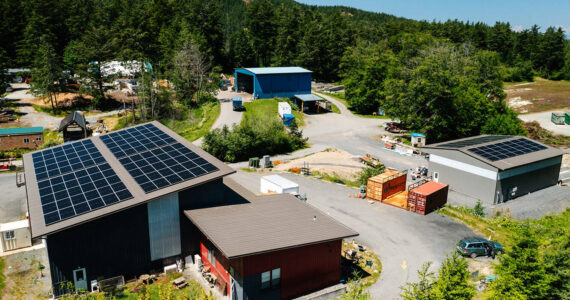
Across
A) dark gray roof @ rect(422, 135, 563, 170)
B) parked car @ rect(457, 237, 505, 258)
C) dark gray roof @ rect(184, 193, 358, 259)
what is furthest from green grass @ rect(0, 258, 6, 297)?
dark gray roof @ rect(422, 135, 563, 170)

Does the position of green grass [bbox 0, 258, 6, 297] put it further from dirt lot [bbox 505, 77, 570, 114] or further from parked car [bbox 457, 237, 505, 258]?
dirt lot [bbox 505, 77, 570, 114]

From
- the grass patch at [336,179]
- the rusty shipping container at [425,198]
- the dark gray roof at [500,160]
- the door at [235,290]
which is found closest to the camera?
the door at [235,290]

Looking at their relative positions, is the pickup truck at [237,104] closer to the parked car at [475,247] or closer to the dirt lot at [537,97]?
the parked car at [475,247]

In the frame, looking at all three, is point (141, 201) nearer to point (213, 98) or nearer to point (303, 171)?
point (303, 171)

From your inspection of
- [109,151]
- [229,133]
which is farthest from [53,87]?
[109,151]

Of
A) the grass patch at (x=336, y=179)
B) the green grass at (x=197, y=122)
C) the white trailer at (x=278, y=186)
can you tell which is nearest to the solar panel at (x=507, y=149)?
the grass patch at (x=336, y=179)

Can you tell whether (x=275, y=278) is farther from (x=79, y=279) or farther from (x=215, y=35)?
(x=215, y=35)
